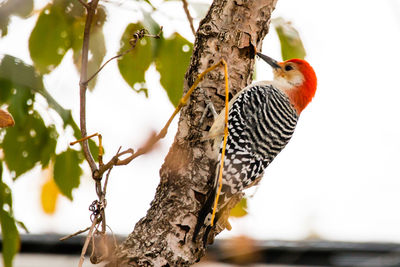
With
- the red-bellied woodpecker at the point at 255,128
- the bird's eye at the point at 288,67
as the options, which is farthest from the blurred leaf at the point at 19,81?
the bird's eye at the point at 288,67

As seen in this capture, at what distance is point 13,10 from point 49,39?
0.29 metres

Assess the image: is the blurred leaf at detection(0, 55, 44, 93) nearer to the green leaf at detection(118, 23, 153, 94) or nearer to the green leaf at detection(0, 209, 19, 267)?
the green leaf at detection(118, 23, 153, 94)

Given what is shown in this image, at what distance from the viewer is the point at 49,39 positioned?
306cm

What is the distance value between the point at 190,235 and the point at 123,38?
1.21 metres

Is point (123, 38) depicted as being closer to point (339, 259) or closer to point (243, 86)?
point (243, 86)

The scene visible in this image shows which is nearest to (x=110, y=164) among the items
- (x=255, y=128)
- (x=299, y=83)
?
(x=255, y=128)

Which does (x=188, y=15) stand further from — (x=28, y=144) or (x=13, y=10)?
(x=28, y=144)

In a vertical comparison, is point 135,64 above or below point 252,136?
above

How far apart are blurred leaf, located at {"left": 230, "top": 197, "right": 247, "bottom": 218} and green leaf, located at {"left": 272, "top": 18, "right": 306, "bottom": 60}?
0.88 m

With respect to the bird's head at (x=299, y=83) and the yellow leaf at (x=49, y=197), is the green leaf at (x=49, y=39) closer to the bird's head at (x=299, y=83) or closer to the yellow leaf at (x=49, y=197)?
the yellow leaf at (x=49, y=197)

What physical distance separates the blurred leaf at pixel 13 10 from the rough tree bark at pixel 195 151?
0.91 metres

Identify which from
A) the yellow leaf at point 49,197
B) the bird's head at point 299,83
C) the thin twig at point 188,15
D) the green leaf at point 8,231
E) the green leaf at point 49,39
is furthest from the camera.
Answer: the bird's head at point 299,83

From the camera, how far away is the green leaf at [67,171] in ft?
9.62

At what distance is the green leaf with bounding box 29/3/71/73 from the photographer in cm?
299
